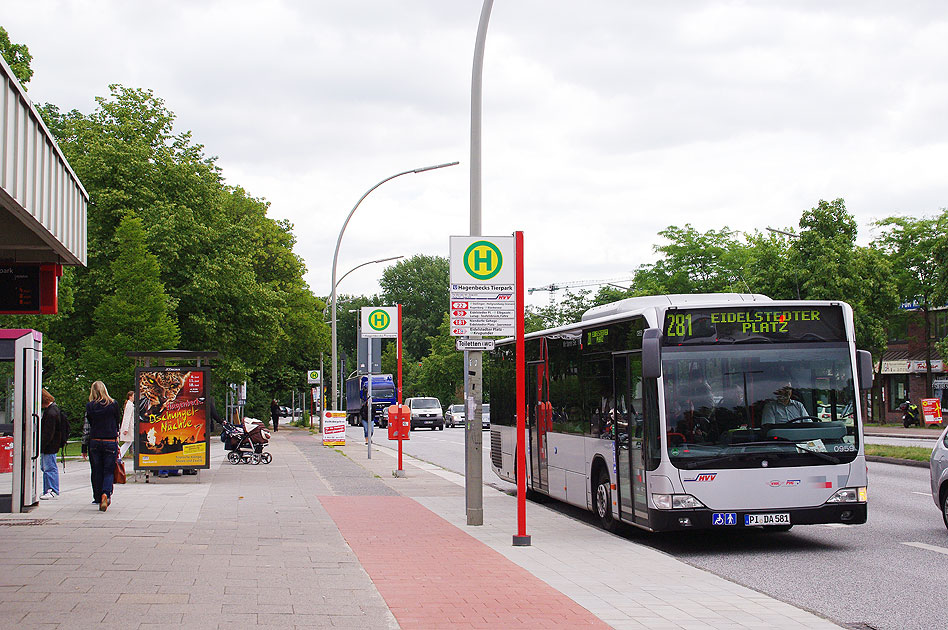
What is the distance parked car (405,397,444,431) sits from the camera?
2362 inches

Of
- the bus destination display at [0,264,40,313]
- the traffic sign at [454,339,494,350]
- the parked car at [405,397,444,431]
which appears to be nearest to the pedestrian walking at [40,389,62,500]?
the bus destination display at [0,264,40,313]

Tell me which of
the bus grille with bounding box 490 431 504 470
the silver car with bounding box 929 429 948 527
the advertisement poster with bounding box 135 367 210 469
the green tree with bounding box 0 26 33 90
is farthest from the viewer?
the green tree with bounding box 0 26 33 90

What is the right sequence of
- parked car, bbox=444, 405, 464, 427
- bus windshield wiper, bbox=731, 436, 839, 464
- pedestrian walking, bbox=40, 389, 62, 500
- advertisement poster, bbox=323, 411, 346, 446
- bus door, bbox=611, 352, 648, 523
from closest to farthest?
bus windshield wiper, bbox=731, 436, 839, 464, bus door, bbox=611, 352, 648, 523, pedestrian walking, bbox=40, 389, 62, 500, advertisement poster, bbox=323, 411, 346, 446, parked car, bbox=444, 405, 464, 427

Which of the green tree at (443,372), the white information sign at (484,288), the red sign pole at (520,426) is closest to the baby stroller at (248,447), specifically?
the white information sign at (484,288)

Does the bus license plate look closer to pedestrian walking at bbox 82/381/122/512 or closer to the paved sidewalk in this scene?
the paved sidewalk

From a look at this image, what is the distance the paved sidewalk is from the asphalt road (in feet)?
1.63

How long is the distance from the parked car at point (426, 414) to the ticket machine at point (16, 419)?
45947 mm

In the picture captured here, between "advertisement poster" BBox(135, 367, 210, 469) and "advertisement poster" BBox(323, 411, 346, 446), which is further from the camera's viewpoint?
"advertisement poster" BBox(323, 411, 346, 446)

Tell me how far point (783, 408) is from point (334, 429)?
26.1m

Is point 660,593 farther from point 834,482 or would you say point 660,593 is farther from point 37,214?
point 37,214

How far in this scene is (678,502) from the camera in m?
11.0

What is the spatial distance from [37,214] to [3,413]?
23.1ft

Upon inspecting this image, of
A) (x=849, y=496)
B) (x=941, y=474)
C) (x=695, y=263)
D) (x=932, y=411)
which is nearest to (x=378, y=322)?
(x=941, y=474)

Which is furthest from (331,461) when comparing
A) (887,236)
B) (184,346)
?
(887,236)
